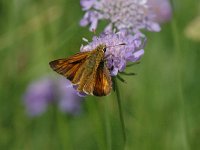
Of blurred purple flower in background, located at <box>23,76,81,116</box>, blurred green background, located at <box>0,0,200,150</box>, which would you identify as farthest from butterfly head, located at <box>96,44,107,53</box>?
blurred purple flower in background, located at <box>23,76,81,116</box>

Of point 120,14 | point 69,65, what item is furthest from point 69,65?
point 120,14

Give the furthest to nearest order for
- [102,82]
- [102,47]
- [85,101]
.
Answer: [85,101] → [102,47] → [102,82]

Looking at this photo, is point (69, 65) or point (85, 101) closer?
point (69, 65)

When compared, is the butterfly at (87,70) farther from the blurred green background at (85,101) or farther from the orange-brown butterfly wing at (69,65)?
the blurred green background at (85,101)

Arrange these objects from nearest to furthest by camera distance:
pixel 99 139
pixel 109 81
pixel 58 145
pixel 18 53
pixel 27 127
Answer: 1. pixel 109 81
2. pixel 99 139
3. pixel 58 145
4. pixel 27 127
5. pixel 18 53

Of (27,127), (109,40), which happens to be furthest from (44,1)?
(109,40)

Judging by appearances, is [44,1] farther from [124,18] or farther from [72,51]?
[124,18]

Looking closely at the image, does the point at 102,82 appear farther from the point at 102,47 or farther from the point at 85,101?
the point at 85,101
